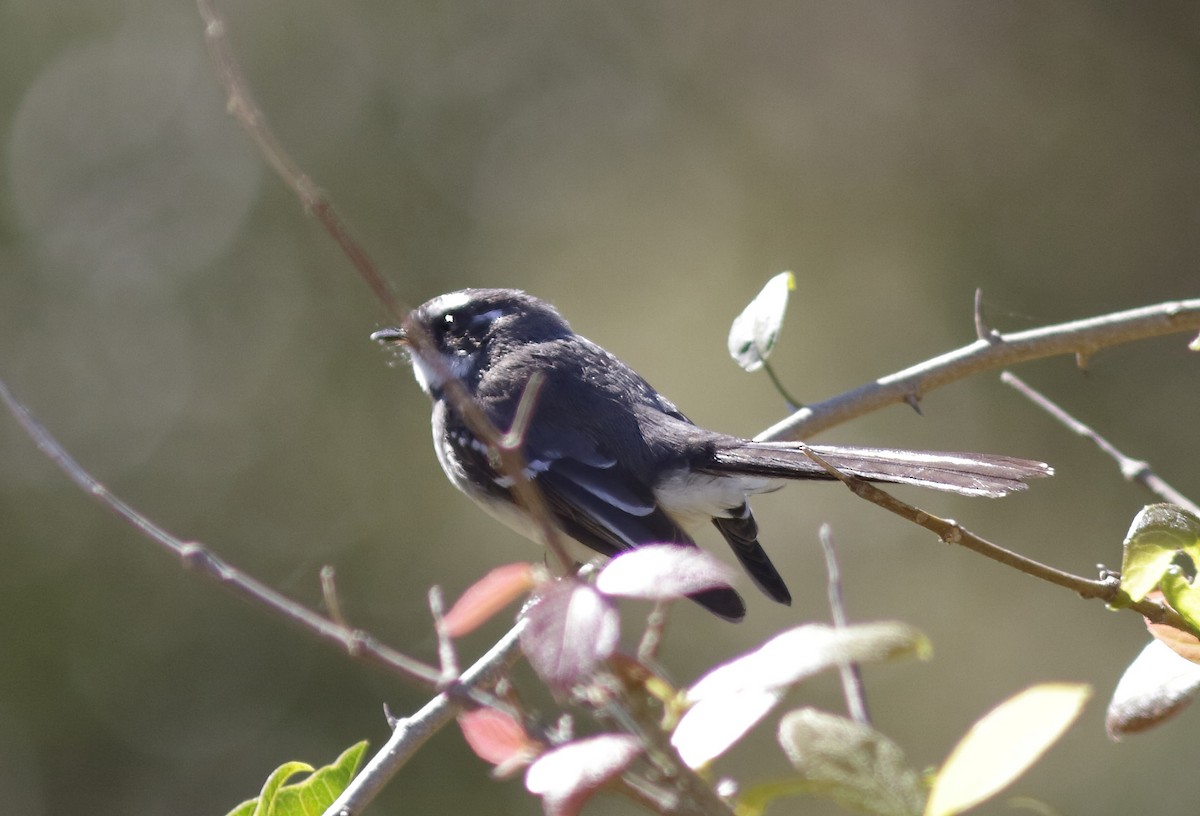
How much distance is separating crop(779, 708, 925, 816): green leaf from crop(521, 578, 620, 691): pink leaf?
14 cm

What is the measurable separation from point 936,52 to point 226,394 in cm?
463

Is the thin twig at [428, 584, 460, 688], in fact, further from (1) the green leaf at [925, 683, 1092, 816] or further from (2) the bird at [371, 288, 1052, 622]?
(2) the bird at [371, 288, 1052, 622]

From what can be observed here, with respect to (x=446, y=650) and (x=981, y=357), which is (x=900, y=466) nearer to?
(x=981, y=357)

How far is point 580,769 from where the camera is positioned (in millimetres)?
801

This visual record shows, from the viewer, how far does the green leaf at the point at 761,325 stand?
7.14 ft

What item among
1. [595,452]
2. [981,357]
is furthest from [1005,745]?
[595,452]

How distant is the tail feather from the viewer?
187cm

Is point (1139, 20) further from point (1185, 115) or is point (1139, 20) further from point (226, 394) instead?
point (226, 394)

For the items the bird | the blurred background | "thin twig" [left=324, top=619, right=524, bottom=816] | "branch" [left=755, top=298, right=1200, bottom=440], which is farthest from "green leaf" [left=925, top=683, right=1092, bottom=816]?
the blurred background

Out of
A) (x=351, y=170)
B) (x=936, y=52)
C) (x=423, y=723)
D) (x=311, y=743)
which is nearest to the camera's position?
(x=423, y=723)

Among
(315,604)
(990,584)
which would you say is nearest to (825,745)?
(315,604)

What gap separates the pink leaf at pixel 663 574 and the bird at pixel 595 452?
50.0 inches

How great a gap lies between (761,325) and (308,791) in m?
1.23

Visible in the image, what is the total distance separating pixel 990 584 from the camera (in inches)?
239
